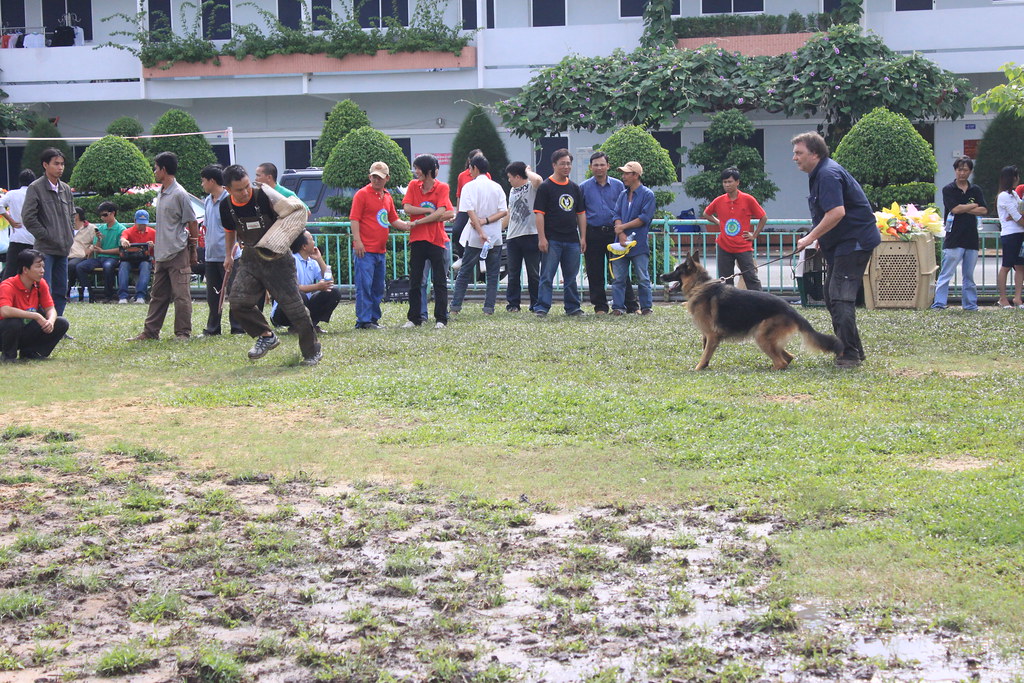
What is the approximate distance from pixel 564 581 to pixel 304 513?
167 cm

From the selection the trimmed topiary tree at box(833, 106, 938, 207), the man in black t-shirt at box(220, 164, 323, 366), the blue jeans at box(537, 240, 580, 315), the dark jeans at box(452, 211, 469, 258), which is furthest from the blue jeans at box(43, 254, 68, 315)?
the trimmed topiary tree at box(833, 106, 938, 207)

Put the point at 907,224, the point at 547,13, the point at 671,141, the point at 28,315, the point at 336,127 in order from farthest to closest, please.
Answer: the point at 547,13
the point at 671,141
the point at 336,127
the point at 907,224
the point at 28,315

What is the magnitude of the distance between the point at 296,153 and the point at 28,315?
21.8 metres

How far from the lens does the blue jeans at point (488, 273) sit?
13906mm

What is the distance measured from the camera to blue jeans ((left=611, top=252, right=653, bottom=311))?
13906mm

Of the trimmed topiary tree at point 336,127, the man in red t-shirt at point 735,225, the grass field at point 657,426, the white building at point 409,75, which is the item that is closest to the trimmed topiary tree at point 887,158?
the man in red t-shirt at point 735,225

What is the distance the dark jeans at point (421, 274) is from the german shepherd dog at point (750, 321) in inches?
139

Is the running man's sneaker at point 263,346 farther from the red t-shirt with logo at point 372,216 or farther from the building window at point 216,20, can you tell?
the building window at point 216,20

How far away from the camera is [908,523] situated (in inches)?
203

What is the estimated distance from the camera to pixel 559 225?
13.6 m

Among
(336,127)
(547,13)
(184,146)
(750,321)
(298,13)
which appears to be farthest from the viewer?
(298,13)

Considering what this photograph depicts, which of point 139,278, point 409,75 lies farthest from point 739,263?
point 409,75

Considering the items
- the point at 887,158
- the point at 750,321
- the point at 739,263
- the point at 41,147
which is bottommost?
the point at 750,321

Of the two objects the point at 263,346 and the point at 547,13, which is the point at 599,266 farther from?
the point at 547,13
